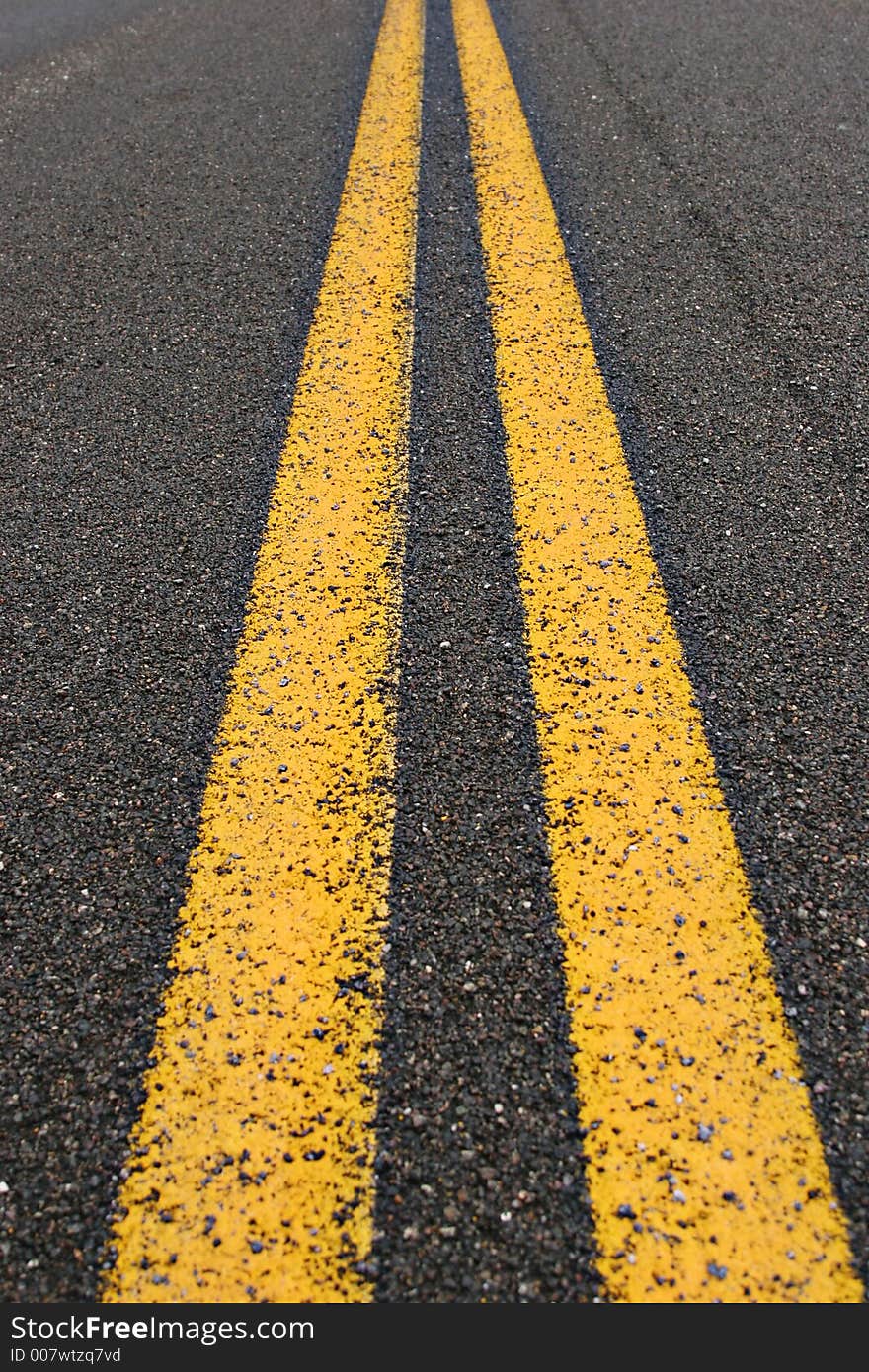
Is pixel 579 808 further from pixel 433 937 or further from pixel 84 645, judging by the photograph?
pixel 84 645

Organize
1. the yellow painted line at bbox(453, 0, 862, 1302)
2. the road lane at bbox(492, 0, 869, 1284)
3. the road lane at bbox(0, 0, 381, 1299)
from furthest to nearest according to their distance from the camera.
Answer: the road lane at bbox(492, 0, 869, 1284) < the road lane at bbox(0, 0, 381, 1299) < the yellow painted line at bbox(453, 0, 862, 1302)

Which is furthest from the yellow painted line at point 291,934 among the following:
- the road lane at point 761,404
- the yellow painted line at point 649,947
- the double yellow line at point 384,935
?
the road lane at point 761,404

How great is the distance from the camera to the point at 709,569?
5.38ft

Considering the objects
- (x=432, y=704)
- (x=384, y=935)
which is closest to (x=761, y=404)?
(x=432, y=704)

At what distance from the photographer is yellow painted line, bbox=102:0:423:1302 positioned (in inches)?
37.9

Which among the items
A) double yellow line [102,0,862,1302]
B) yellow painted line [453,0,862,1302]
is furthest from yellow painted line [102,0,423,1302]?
yellow painted line [453,0,862,1302]

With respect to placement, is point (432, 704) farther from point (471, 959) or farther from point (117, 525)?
point (117, 525)

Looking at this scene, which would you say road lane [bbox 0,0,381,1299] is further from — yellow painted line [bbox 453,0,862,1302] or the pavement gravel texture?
yellow painted line [bbox 453,0,862,1302]

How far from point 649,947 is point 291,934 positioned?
428 millimetres

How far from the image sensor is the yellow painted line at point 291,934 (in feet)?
3.16

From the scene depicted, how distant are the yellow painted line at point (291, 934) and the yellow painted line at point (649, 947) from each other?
0.24 m

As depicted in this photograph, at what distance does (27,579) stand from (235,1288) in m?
1.20

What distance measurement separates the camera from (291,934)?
119cm

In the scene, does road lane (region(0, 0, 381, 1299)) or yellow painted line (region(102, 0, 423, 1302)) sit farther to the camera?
road lane (region(0, 0, 381, 1299))
